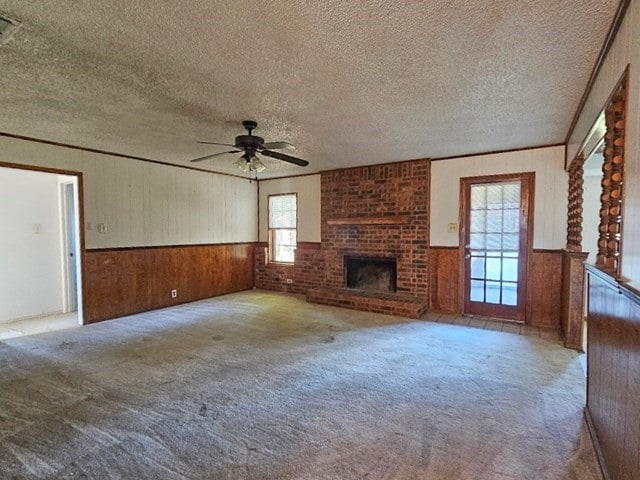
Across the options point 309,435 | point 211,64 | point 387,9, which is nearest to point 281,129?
point 211,64

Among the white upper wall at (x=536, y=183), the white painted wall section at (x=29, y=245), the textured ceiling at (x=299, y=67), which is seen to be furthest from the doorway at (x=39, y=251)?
the white upper wall at (x=536, y=183)

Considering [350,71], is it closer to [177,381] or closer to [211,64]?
[211,64]

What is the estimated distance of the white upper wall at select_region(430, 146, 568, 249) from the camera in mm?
4191

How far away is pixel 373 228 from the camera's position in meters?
5.58

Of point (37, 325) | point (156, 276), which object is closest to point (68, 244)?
point (37, 325)

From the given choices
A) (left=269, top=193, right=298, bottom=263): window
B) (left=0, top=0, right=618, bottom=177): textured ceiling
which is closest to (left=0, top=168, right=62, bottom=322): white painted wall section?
(left=0, top=0, right=618, bottom=177): textured ceiling

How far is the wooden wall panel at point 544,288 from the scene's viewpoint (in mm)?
4227

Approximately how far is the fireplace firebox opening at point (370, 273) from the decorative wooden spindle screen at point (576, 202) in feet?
7.79

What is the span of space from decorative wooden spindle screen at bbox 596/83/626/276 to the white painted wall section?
6.49 metres

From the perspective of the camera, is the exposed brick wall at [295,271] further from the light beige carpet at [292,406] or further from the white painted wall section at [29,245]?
the white painted wall section at [29,245]

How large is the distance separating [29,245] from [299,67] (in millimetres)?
4994

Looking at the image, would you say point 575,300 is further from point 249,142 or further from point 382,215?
point 249,142

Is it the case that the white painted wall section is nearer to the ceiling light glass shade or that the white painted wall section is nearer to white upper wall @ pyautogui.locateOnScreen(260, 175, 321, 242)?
the ceiling light glass shade

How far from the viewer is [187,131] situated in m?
3.67
